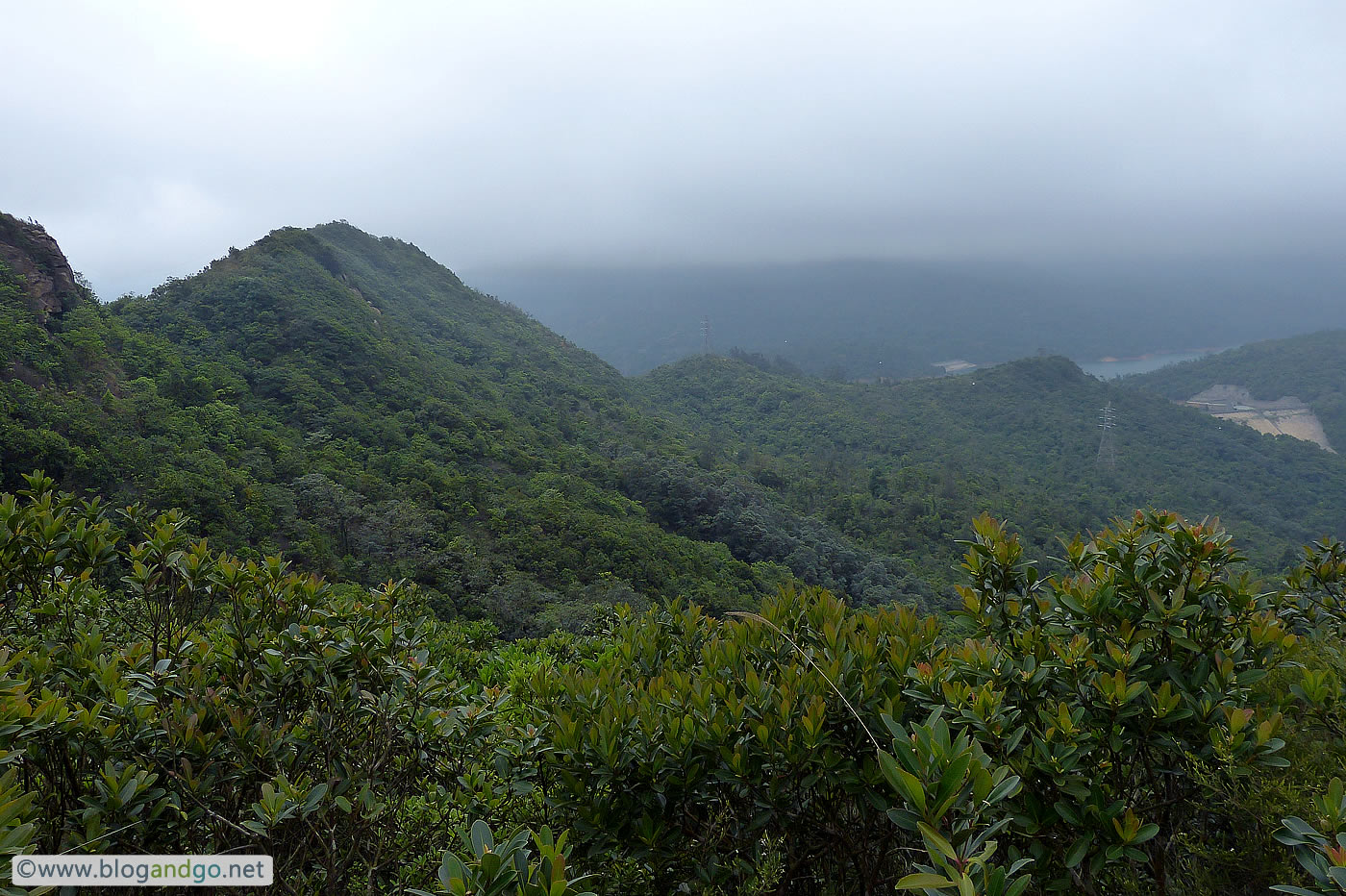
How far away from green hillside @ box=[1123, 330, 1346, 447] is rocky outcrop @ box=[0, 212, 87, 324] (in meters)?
105

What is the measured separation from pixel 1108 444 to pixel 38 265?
65.2 meters

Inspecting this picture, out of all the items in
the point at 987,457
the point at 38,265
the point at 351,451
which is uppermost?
the point at 38,265

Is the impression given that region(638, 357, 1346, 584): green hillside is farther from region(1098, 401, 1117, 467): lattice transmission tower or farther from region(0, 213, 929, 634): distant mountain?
region(0, 213, 929, 634): distant mountain

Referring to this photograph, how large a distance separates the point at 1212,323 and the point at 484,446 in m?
247

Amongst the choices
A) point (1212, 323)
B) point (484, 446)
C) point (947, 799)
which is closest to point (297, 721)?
point (947, 799)

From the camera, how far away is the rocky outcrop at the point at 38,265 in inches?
653

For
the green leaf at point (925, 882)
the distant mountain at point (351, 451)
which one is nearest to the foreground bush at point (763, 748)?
the green leaf at point (925, 882)

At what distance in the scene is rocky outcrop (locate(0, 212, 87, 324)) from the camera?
16.6m

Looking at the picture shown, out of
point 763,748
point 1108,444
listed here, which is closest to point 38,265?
point 763,748

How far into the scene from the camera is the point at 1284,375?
85000 millimetres

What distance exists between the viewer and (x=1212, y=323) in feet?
644

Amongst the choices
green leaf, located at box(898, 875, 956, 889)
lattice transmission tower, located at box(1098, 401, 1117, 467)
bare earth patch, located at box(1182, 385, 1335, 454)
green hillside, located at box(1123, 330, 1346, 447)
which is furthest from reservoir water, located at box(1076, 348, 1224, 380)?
green leaf, located at box(898, 875, 956, 889)

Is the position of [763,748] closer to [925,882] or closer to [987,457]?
[925,882]

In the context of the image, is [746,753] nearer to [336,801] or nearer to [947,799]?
[947,799]
